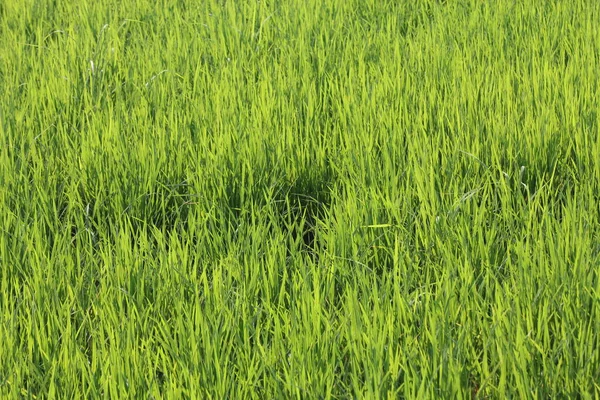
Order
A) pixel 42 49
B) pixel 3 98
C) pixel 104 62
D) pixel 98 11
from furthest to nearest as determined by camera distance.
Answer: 1. pixel 98 11
2. pixel 42 49
3. pixel 104 62
4. pixel 3 98

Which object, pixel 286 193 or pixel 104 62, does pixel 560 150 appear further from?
pixel 104 62

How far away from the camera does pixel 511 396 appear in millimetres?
1408

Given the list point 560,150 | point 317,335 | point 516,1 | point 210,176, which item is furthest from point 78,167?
point 516,1

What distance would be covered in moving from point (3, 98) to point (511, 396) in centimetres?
197

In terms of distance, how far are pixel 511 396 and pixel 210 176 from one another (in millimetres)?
1040

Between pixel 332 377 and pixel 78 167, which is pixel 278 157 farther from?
pixel 332 377

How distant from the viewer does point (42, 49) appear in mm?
3213

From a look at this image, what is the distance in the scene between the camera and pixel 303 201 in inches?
86.8

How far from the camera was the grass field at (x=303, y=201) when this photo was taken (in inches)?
57.7

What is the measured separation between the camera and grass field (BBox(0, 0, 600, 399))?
4.81 feet

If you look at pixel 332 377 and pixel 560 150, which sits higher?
pixel 560 150

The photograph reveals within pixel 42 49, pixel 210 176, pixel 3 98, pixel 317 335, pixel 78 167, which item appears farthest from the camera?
pixel 42 49

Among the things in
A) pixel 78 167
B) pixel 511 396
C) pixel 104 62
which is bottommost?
pixel 511 396

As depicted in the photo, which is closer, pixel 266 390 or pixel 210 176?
pixel 266 390
